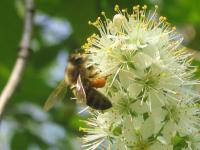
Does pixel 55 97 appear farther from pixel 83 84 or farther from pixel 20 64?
pixel 20 64

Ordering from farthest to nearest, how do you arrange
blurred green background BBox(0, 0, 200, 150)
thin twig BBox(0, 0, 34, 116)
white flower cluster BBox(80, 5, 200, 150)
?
blurred green background BBox(0, 0, 200, 150) < thin twig BBox(0, 0, 34, 116) < white flower cluster BBox(80, 5, 200, 150)

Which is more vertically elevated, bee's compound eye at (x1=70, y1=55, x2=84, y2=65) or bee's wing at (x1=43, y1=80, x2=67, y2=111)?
bee's compound eye at (x1=70, y1=55, x2=84, y2=65)

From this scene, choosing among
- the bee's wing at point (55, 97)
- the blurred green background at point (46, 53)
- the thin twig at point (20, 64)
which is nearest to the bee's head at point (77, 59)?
the bee's wing at point (55, 97)

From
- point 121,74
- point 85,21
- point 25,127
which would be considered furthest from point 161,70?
point 25,127

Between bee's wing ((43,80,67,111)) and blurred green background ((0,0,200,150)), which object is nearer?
bee's wing ((43,80,67,111))

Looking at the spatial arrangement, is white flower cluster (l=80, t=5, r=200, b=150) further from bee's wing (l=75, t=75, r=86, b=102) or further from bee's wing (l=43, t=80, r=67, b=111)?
bee's wing (l=43, t=80, r=67, b=111)

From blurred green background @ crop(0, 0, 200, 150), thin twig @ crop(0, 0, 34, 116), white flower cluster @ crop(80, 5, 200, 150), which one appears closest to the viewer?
white flower cluster @ crop(80, 5, 200, 150)

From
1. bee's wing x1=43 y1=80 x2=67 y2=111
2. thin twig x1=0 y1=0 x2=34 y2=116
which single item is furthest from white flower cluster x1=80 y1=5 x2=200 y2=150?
thin twig x1=0 y1=0 x2=34 y2=116
